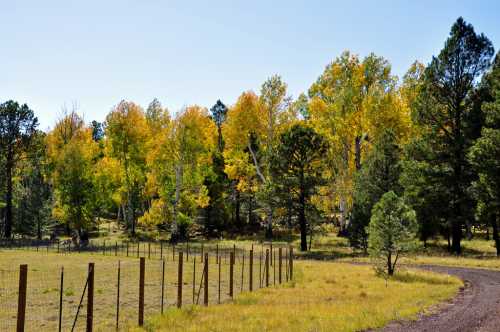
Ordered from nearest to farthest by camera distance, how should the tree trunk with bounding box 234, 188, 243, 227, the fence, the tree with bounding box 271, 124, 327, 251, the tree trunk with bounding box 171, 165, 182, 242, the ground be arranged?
the fence → the ground → the tree with bounding box 271, 124, 327, 251 → the tree trunk with bounding box 171, 165, 182, 242 → the tree trunk with bounding box 234, 188, 243, 227

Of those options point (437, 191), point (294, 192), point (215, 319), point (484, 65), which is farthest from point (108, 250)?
point (484, 65)

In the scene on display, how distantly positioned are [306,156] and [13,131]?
138ft

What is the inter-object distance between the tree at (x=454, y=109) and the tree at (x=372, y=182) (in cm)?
316

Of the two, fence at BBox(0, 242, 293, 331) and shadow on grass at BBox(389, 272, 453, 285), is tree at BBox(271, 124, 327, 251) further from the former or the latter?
shadow on grass at BBox(389, 272, 453, 285)

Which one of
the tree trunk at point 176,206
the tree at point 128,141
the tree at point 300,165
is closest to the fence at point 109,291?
the tree at point 300,165

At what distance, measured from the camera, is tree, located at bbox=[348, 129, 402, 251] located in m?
41.7

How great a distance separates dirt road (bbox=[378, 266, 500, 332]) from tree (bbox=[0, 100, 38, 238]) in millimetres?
58828

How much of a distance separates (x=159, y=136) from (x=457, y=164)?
33.9m

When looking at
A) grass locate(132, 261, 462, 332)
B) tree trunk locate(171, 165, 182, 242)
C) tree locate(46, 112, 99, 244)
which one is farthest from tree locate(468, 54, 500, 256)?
tree locate(46, 112, 99, 244)

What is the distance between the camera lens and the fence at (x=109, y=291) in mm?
14523

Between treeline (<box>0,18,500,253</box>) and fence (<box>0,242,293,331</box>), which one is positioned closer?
fence (<box>0,242,293,331</box>)

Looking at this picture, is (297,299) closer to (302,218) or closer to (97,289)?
(97,289)

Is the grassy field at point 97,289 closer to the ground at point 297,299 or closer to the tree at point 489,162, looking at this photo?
the ground at point 297,299

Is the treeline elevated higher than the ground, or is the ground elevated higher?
the treeline
